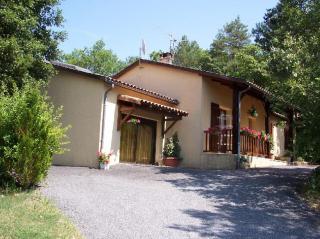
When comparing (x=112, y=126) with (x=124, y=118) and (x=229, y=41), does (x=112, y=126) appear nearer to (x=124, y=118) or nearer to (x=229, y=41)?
(x=124, y=118)

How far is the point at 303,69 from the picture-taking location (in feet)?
43.7

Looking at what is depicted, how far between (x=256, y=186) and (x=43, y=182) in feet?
19.3

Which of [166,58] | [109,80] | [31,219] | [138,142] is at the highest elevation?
[166,58]

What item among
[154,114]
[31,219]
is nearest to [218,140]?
[154,114]

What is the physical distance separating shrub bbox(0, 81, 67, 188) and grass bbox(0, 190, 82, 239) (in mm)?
734

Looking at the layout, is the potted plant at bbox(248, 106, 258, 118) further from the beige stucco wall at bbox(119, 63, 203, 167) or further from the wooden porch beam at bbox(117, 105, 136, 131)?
the wooden porch beam at bbox(117, 105, 136, 131)

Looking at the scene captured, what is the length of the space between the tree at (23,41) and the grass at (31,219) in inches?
215

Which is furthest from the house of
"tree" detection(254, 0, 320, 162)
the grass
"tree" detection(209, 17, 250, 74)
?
"tree" detection(209, 17, 250, 74)

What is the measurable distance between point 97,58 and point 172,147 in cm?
4196

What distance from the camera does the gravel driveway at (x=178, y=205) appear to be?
7719 mm

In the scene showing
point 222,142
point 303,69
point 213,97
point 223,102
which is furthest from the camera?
point 223,102

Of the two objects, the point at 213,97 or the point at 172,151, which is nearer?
the point at 172,151

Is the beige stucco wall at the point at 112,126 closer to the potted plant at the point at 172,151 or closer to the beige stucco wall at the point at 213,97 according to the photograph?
the potted plant at the point at 172,151

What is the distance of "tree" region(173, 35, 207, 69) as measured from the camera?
57.7m
